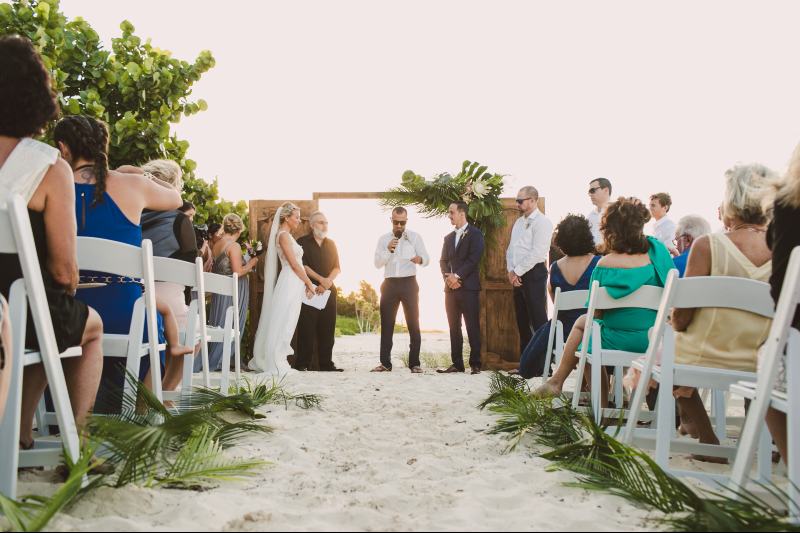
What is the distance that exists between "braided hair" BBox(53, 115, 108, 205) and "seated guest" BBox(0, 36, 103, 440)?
793 millimetres

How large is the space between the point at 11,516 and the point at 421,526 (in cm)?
114

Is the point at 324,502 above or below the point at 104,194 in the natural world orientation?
below

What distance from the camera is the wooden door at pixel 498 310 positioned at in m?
9.26

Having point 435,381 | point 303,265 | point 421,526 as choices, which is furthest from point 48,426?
point 303,265

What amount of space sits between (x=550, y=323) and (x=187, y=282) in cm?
294

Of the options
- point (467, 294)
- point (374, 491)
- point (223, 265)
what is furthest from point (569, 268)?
point (223, 265)

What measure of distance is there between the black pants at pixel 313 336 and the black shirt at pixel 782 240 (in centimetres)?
693

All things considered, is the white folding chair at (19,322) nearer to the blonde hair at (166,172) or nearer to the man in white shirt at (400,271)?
the blonde hair at (166,172)

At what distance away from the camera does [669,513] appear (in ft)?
7.25

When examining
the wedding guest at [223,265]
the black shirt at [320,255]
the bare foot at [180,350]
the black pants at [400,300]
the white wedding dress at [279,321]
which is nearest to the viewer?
the bare foot at [180,350]

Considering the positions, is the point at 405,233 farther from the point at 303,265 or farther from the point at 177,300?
the point at 177,300

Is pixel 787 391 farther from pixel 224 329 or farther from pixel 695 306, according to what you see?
pixel 224 329

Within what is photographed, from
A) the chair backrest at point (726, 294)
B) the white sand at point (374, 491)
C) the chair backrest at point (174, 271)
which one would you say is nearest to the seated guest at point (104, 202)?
the chair backrest at point (174, 271)

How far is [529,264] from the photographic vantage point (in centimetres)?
812
